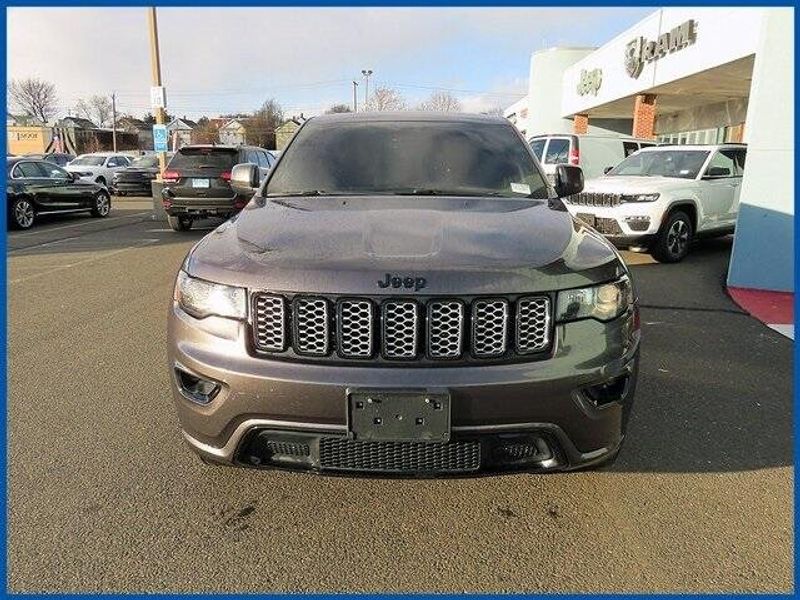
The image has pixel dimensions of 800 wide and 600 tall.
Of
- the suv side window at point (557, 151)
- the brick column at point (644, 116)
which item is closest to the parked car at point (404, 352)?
the suv side window at point (557, 151)

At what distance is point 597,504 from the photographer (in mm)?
2717

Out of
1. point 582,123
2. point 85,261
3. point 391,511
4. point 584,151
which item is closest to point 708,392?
point 391,511

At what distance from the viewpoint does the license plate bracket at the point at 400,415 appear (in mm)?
2123

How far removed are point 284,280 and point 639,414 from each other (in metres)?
2.45

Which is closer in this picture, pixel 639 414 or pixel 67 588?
pixel 67 588

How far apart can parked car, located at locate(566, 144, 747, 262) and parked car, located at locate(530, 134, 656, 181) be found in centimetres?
341

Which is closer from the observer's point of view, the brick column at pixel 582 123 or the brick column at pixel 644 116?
the brick column at pixel 644 116

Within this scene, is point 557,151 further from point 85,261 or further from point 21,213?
point 21,213

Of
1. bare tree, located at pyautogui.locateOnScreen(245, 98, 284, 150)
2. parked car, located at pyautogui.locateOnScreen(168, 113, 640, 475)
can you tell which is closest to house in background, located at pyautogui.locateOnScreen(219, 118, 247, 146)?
bare tree, located at pyautogui.locateOnScreen(245, 98, 284, 150)

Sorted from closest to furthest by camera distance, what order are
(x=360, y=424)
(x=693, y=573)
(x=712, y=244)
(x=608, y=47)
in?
(x=360, y=424)
(x=693, y=573)
(x=712, y=244)
(x=608, y=47)

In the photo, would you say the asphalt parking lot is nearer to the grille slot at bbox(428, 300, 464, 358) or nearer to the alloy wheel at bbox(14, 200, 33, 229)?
the grille slot at bbox(428, 300, 464, 358)

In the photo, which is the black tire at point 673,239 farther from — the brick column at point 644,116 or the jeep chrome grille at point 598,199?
the brick column at point 644,116

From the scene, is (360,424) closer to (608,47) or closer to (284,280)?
(284,280)

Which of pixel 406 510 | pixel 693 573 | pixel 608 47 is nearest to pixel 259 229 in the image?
pixel 406 510
